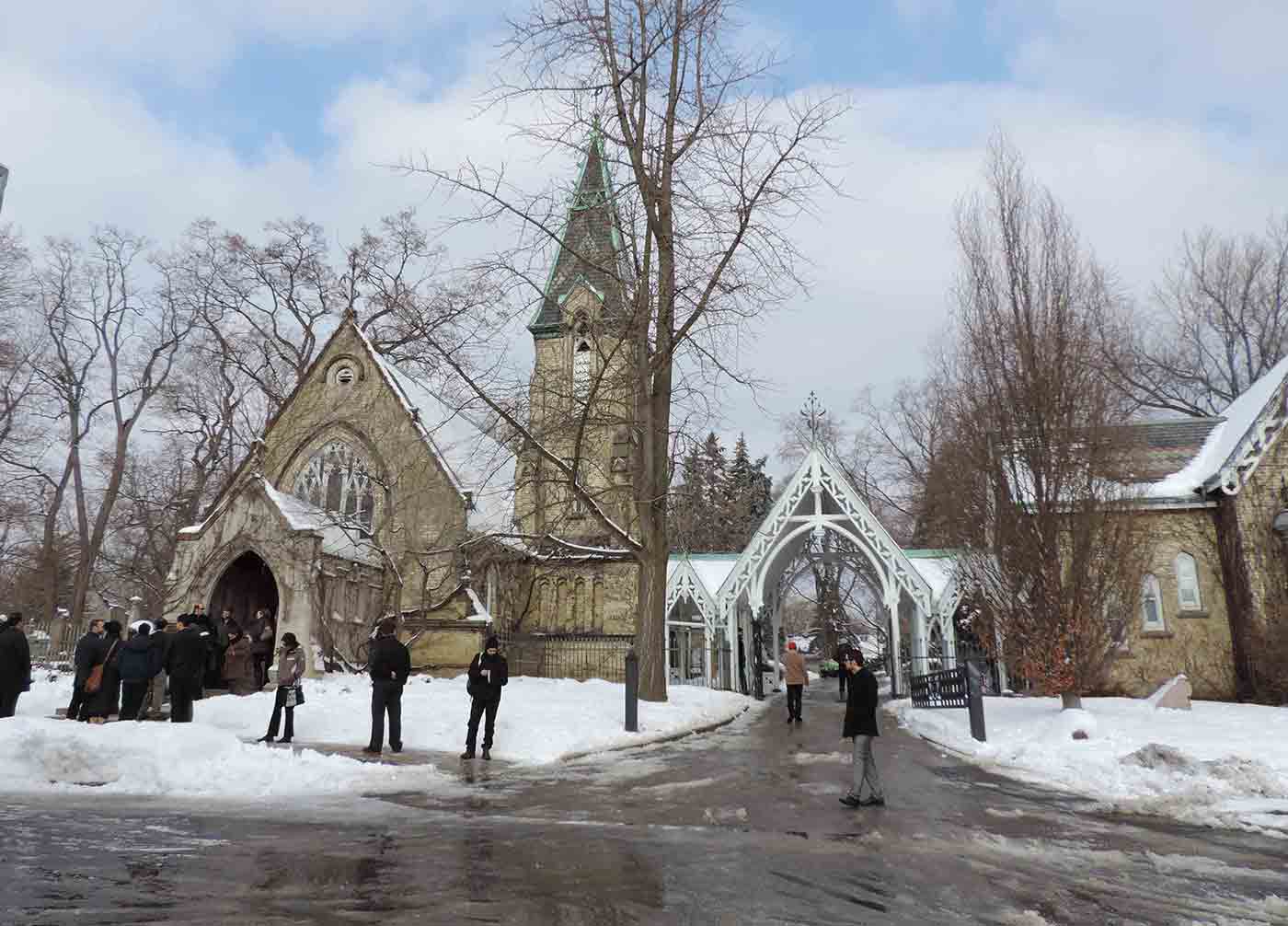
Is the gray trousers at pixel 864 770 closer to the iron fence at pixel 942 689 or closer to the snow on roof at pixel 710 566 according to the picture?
the iron fence at pixel 942 689

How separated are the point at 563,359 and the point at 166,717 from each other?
1800 centimetres

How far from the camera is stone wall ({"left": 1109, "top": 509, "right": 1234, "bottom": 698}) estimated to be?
20328mm

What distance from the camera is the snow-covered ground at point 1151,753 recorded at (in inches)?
330

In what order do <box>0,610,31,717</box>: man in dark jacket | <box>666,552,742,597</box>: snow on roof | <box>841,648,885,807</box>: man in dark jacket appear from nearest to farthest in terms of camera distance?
<box>841,648,885,807</box>: man in dark jacket, <box>0,610,31,717</box>: man in dark jacket, <box>666,552,742,597</box>: snow on roof

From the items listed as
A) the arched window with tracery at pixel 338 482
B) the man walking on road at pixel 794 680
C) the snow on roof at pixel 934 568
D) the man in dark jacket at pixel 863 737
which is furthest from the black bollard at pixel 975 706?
the arched window with tracery at pixel 338 482

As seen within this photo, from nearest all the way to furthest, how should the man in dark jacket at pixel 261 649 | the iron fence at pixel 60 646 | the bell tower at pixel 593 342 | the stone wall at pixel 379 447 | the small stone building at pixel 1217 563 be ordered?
1. the bell tower at pixel 593 342
2. the man in dark jacket at pixel 261 649
3. the small stone building at pixel 1217 563
4. the iron fence at pixel 60 646
5. the stone wall at pixel 379 447

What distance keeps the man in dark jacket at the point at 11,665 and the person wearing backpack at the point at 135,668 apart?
113 cm

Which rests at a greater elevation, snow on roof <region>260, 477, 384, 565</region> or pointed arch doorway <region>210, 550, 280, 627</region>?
snow on roof <region>260, 477, 384, 565</region>

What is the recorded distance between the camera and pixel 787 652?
62.3 feet

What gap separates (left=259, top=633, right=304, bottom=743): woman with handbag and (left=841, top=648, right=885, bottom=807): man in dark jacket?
295 inches

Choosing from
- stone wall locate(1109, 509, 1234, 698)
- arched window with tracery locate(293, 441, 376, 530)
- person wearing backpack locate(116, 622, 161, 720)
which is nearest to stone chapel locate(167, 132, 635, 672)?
arched window with tracery locate(293, 441, 376, 530)

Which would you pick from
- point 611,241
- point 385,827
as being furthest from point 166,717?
point 611,241

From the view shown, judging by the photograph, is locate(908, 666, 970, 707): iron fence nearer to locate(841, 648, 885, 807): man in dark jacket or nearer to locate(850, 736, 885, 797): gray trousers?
locate(841, 648, 885, 807): man in dark jacket

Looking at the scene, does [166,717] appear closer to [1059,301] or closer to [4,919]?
[4,919]
